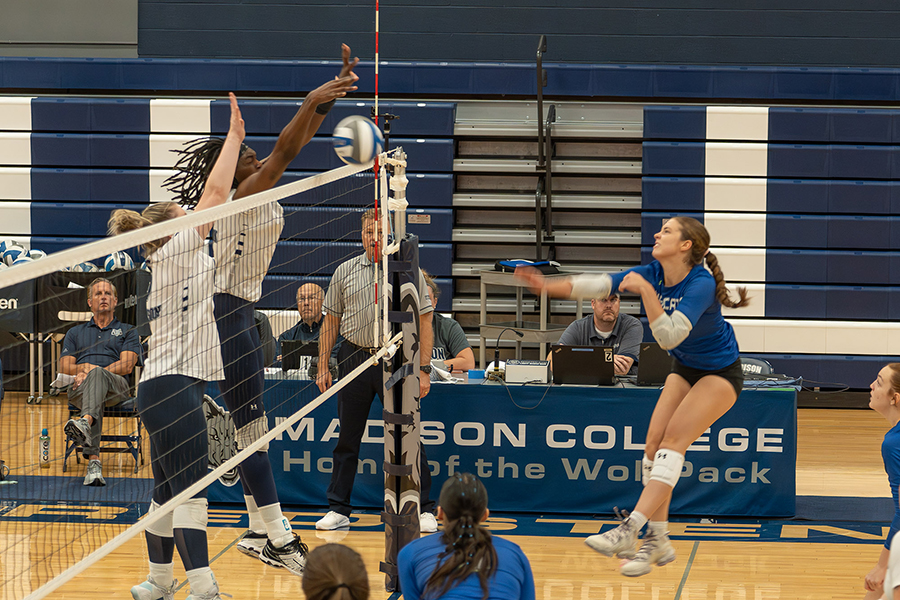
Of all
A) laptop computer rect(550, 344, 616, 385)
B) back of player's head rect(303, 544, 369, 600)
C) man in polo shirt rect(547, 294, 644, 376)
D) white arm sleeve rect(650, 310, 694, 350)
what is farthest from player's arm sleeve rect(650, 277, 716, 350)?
man in polo shirt rect(547, 294, 644, 376)

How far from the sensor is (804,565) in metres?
5.48

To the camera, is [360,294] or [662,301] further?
[360,294]

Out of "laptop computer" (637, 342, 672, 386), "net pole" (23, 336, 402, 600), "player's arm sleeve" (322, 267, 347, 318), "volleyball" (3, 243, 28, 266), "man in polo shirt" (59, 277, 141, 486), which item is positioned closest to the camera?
"net pole" (23, 336, 402, 600)

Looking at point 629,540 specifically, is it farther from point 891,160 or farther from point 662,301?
point 891,160

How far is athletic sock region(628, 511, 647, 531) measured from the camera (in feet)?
12.4

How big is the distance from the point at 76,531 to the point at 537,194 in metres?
5.43

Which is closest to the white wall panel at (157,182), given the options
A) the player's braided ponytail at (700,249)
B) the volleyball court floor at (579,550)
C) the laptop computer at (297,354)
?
the volleyball court floor at (579,550)

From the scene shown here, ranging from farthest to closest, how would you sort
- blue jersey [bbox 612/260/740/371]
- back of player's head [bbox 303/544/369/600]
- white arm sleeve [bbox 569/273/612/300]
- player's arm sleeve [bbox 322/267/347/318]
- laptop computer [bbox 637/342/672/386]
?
laptop computer [bbox 637/342/672/386] < player's arm sleeve [bbox 322/267/347/318] < white arm sleeve [bbox 569/273/612/300] < blue jersey [bbox 612/260/740/371] < back of player's head [bbox 303/544/369/600]

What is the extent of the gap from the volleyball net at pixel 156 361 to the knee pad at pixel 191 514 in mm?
61

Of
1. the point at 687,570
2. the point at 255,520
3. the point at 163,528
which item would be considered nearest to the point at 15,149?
the point at 255,520

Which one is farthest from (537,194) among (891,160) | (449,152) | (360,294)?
(360,294)

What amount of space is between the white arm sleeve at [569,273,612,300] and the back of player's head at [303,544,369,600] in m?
1.86

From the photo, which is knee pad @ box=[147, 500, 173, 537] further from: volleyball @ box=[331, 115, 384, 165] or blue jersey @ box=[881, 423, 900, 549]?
blue jersey @ box=[881, 423, 900, 549]

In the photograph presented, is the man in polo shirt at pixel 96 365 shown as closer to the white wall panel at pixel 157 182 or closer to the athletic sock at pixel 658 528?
the white wall panel at pixel 157 182
